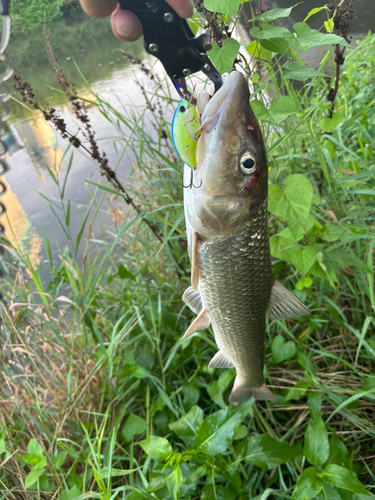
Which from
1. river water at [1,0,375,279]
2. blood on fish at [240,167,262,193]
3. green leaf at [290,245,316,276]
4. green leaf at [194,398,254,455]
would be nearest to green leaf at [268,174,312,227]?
blood on fish at [240,167,262,193]

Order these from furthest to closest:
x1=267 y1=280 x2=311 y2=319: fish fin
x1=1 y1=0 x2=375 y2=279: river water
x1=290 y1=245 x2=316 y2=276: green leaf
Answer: x1=1 y1=0 x2=375 y2=279: river water
x1=290 y1=245 x2=316 y2=276: green leaf
x1=267 y1=280 x2=311 y2=319: fish fin

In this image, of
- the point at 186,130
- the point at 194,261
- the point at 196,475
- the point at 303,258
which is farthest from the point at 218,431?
the point at 186,130

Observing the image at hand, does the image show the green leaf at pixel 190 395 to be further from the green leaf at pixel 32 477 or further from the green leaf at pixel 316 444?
the green leaf at pixel 32 477

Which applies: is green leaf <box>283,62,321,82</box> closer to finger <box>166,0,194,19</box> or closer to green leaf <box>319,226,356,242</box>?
finger <box>166,0,194,19</box>

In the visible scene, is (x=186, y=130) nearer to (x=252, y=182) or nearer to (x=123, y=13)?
(x=252, y=182)

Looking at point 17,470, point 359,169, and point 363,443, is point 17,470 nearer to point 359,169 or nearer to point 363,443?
point 363,443

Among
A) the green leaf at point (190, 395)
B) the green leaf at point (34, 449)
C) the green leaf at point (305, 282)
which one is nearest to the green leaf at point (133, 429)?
the green leaf at point (190, 395)

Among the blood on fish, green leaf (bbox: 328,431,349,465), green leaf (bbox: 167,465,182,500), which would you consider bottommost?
green leaf (bbox: 328,431,349,465)

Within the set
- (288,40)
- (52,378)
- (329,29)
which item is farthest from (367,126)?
(52,378)
